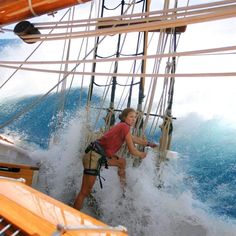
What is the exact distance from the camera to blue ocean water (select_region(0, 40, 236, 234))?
8.67 m

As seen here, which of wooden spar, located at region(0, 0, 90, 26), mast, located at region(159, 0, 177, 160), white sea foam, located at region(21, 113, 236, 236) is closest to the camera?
wooden spar, located at region(0, 0, 90, 26)

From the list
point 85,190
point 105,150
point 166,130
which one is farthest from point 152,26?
point 166,130

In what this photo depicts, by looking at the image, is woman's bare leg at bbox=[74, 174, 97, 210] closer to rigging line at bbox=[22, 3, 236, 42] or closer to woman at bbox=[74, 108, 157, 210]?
woman at bbox=[74, 108, 157, 210]

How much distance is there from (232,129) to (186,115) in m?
3.14

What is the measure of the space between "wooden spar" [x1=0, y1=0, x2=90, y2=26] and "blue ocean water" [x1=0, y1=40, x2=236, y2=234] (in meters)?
4.86

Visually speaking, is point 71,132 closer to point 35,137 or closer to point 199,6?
point 199,6

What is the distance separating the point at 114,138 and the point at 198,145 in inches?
531

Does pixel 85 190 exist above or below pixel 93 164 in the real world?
below

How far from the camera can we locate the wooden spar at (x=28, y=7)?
2.19 metres

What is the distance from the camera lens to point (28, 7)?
2229mm

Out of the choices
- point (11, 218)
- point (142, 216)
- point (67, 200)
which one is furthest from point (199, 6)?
point (67, 200)

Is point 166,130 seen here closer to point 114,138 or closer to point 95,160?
point 114,138

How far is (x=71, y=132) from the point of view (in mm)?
5906

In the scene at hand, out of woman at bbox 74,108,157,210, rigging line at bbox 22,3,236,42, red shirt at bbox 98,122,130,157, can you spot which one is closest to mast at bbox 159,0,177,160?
woman at bbox 74,108,157,210
